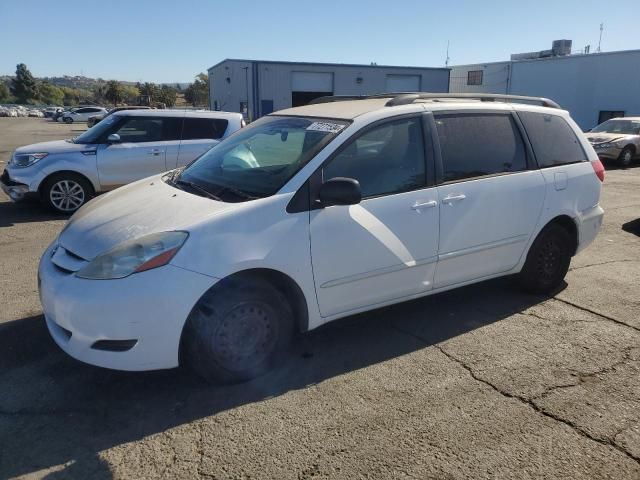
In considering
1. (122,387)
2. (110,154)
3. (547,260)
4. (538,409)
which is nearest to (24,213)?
(110,154)

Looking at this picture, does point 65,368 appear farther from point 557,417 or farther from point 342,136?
point 557,417

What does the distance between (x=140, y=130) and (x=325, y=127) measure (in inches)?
236

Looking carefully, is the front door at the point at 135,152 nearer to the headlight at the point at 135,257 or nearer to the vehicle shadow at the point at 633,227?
the headlight at the point at 135,257

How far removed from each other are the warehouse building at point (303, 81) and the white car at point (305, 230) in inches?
1294

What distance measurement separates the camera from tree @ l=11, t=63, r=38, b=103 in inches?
3999

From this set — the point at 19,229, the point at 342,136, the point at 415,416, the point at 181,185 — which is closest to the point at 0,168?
the point at 19,229

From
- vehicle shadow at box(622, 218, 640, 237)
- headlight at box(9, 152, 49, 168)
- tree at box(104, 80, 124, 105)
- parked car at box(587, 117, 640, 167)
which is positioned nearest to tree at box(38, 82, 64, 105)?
tree at box(104, 80, 124, 105)

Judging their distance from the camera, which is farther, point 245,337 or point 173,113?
point 173,113

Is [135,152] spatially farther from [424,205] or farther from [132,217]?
[424,205]

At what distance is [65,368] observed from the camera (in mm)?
3498

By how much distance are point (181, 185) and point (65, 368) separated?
59.3 inches

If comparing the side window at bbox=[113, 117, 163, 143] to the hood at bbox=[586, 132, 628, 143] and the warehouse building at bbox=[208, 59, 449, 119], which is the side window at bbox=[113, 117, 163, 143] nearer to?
the hood at bbox=[586, 132, 628, 143]

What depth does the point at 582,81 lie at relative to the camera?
1184 inches

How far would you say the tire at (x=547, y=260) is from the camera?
472 centimetres
